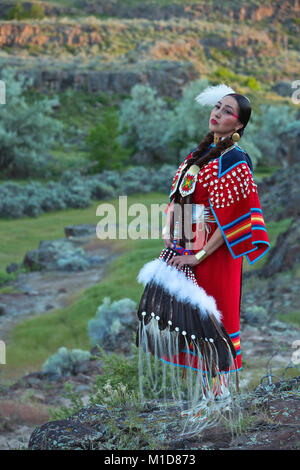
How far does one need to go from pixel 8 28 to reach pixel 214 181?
39395 millimetres

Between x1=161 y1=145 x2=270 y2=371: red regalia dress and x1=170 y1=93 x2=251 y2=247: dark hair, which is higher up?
x1=170 y1=93 x2=251 y2=247: dark hair

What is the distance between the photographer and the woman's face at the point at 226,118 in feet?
8.73

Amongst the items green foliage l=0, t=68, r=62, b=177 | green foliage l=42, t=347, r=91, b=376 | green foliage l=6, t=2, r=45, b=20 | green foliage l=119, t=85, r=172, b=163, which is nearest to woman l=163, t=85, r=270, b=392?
green foliage l=42, t=347, r=91, b=376

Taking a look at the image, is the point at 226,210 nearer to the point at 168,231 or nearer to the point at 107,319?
the point at 168,231

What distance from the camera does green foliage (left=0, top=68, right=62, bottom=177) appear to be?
19.5 m

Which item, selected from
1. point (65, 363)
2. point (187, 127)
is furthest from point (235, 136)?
point (187, 127)

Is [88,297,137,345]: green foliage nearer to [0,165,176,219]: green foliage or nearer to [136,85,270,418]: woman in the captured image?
[136,85,270,418]: woman

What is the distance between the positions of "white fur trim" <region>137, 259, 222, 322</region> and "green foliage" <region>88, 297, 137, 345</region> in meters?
4.01

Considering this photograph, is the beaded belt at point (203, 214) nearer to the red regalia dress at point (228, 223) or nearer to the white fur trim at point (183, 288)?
A: the red regalia dress at point (228, 223)

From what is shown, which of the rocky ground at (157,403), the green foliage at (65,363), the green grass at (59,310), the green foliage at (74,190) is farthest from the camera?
the green foliage at (74,190)

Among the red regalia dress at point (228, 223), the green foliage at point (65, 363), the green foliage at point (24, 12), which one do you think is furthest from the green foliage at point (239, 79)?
the red regalia dress at point (228, 223)

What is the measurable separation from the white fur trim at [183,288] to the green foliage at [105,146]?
58.7ft

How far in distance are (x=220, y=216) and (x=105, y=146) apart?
1848 cm

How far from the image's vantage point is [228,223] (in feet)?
8.59
